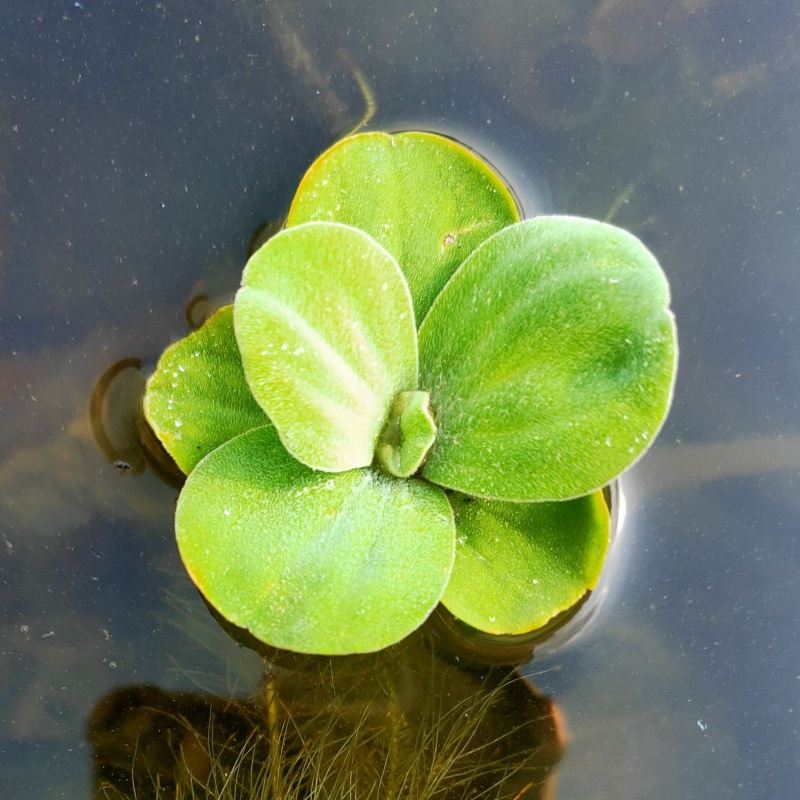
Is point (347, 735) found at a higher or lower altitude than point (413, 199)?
lower

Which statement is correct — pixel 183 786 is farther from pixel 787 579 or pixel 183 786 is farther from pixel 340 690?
pixel 787 579

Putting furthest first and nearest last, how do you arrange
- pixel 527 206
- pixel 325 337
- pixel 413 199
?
1. pixel 527 206
2. pixel 413 199
3. pixel 325 337

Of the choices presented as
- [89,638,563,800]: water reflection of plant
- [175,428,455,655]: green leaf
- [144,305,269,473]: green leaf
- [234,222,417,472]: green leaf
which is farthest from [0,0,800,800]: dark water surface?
[234,222,417,472]: green leaf

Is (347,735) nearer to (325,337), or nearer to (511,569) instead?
(511,569)

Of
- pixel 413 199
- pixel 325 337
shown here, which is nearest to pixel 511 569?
pixel 325 337

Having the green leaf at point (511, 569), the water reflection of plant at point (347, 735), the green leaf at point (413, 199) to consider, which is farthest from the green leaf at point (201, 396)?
the water reflection of plant at point (347, 735)

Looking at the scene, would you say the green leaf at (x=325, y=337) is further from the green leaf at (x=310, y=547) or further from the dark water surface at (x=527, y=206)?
the dark water surface at (x=527, y=206)
